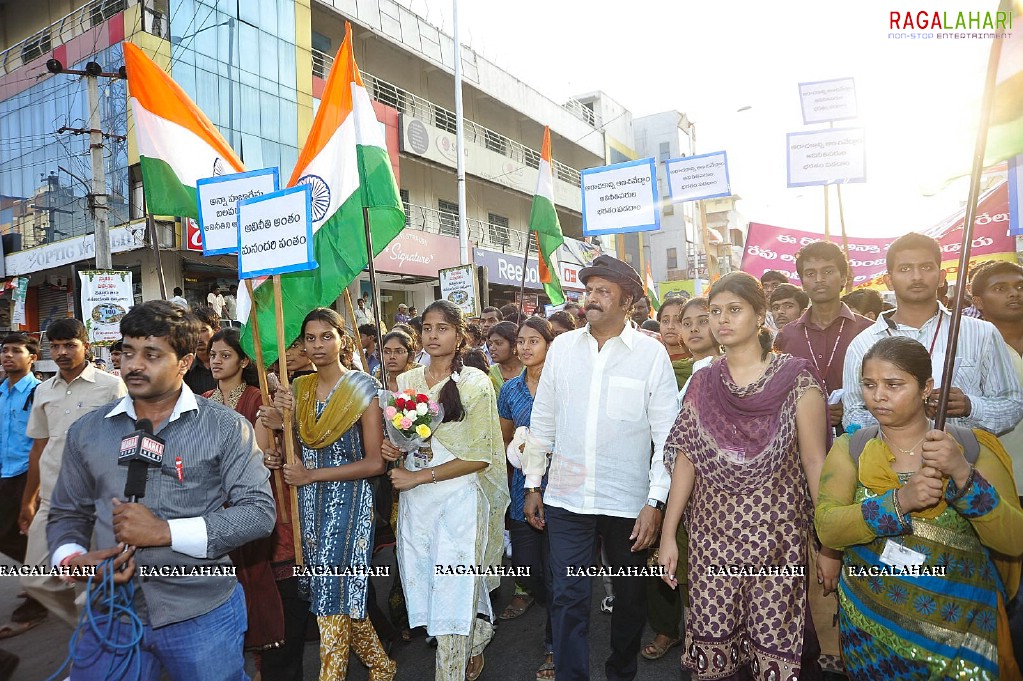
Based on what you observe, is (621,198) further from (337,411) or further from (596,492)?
(337,411)

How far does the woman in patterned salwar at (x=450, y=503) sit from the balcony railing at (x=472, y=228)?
16.1 metres

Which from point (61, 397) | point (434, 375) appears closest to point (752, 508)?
point (434, 375)

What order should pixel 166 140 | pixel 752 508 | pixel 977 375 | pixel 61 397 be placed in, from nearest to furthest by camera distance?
pixel 752 508
pixel 977 375
pixel 61 397
pixel 166 140

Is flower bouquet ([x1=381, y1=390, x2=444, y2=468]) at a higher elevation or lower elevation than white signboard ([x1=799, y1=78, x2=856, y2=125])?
lower

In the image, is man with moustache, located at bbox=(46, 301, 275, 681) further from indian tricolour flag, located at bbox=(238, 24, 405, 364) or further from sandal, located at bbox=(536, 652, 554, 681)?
indian tricolour flag, located at bbox=(238, 24, 405, 364)

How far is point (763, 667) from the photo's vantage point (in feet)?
8.14

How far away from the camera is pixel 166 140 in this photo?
4.71 meters

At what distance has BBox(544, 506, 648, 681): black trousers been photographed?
9.97 ft

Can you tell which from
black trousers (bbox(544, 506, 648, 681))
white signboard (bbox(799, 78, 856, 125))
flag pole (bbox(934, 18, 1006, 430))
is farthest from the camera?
white signboard (bbox(799, 78, 856, 125))

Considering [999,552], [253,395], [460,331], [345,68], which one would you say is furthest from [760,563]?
[345,68]

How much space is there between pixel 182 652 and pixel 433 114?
22213 millimetres

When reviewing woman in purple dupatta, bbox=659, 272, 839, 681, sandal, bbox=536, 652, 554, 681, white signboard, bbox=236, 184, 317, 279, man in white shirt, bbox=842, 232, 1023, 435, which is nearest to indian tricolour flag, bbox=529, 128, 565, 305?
white signboard, bbox=236, 184, 317, 279

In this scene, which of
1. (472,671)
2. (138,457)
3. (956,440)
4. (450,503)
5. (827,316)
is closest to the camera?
(138,457)

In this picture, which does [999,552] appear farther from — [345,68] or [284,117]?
[284,117]
